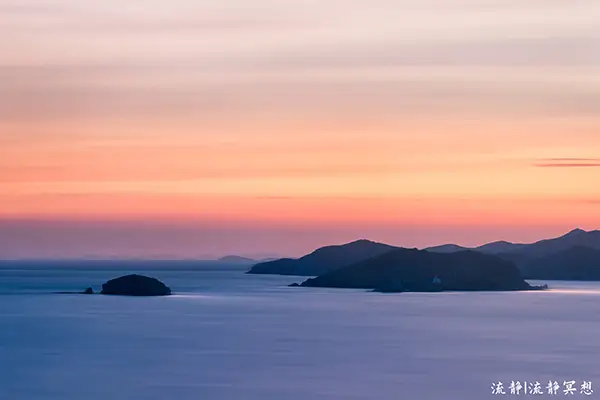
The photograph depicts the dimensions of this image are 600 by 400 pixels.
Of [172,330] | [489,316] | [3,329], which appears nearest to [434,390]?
[172,330]

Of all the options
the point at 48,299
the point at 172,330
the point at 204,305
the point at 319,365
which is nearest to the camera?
the point at 319,365

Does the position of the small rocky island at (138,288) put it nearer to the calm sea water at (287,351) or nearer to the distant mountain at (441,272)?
the calm sea water at (287,351)

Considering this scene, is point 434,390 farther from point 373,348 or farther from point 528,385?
point 373,348

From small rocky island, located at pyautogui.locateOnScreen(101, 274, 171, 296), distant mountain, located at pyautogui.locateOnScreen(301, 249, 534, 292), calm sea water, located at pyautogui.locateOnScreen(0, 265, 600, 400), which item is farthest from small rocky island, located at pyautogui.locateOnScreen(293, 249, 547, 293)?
calm sea water, located at pyautogui.locateOnScreen(0, 265, 600, 400)

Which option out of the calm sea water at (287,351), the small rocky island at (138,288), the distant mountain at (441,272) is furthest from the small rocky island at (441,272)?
the calm sea water at (287,351)

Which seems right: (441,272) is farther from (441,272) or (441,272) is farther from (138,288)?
(138,288)
